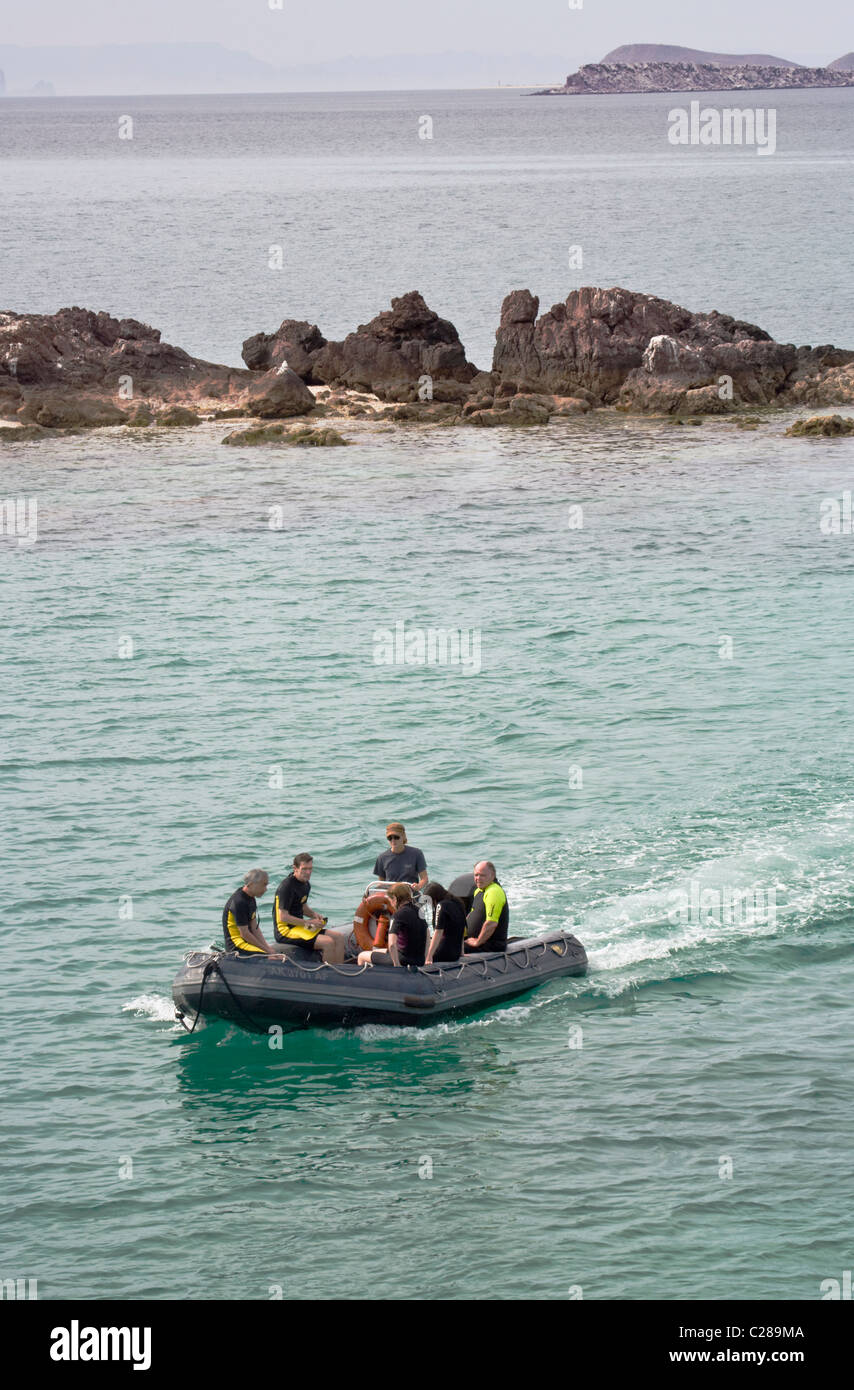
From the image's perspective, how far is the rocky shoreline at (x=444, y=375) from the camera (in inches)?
2415

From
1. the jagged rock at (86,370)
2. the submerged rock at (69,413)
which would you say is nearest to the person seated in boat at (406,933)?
the submerged rock at (69,413)

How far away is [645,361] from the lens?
204 ft

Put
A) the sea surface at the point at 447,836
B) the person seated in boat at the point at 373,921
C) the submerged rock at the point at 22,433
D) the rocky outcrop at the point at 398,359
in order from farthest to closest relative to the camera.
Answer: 1. the rocky outcrop at the point at 398,359
2. the submerged rock at the point at 22,433
3. the person seated in boat at the point at 373,921
4. the sea surface at the point at 447,836

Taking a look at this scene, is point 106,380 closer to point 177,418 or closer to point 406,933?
point 177,418

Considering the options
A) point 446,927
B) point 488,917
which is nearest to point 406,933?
point 446,927

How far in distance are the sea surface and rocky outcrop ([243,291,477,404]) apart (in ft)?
15.8

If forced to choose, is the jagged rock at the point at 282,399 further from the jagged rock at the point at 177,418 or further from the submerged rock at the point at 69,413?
the submerged rock at the point at 69,413

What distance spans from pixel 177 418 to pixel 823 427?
22871 mm

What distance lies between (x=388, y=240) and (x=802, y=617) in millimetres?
111163

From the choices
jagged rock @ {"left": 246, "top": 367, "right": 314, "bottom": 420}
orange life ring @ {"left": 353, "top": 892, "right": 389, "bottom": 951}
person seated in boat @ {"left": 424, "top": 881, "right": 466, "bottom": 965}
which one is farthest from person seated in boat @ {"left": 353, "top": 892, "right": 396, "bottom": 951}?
jagged rock @ {"left": 246, "top": 367, "right": 314, "bottom": 420}

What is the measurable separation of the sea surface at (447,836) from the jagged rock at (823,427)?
0.70m
